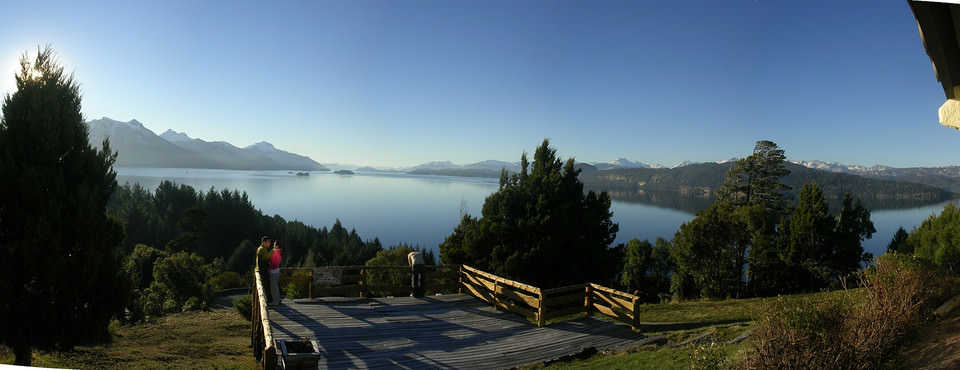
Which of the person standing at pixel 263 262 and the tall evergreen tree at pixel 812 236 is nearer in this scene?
the person standing at pixel 263 262

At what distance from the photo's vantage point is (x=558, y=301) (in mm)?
8383

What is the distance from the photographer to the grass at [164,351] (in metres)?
7.18

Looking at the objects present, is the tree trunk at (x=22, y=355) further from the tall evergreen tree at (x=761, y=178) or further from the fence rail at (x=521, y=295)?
the tall evergreen tree at (x=761, y=178)

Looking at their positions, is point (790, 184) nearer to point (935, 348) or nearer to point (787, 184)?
point (787, 184)

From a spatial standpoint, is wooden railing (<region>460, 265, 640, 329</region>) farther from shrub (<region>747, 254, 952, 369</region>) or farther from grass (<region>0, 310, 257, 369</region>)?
grass (<region>0, 310, 257, 369</region>)

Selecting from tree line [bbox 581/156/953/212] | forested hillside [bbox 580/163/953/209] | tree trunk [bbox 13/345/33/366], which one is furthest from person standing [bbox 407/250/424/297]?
forested hillside [bbox 580/163/953/209]

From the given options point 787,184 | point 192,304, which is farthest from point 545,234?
point 787,184

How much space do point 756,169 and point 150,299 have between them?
34.3 m

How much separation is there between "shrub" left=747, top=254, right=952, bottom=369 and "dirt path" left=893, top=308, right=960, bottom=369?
0.11m

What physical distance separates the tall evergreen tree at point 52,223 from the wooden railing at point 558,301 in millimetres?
6836

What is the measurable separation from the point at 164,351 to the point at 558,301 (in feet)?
26.7

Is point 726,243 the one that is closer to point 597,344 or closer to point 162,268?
point 597,344

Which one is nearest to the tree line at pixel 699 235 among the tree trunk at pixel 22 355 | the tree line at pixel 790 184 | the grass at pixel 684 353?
the tree line at pixel 790 184

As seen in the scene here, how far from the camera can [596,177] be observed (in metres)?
130
